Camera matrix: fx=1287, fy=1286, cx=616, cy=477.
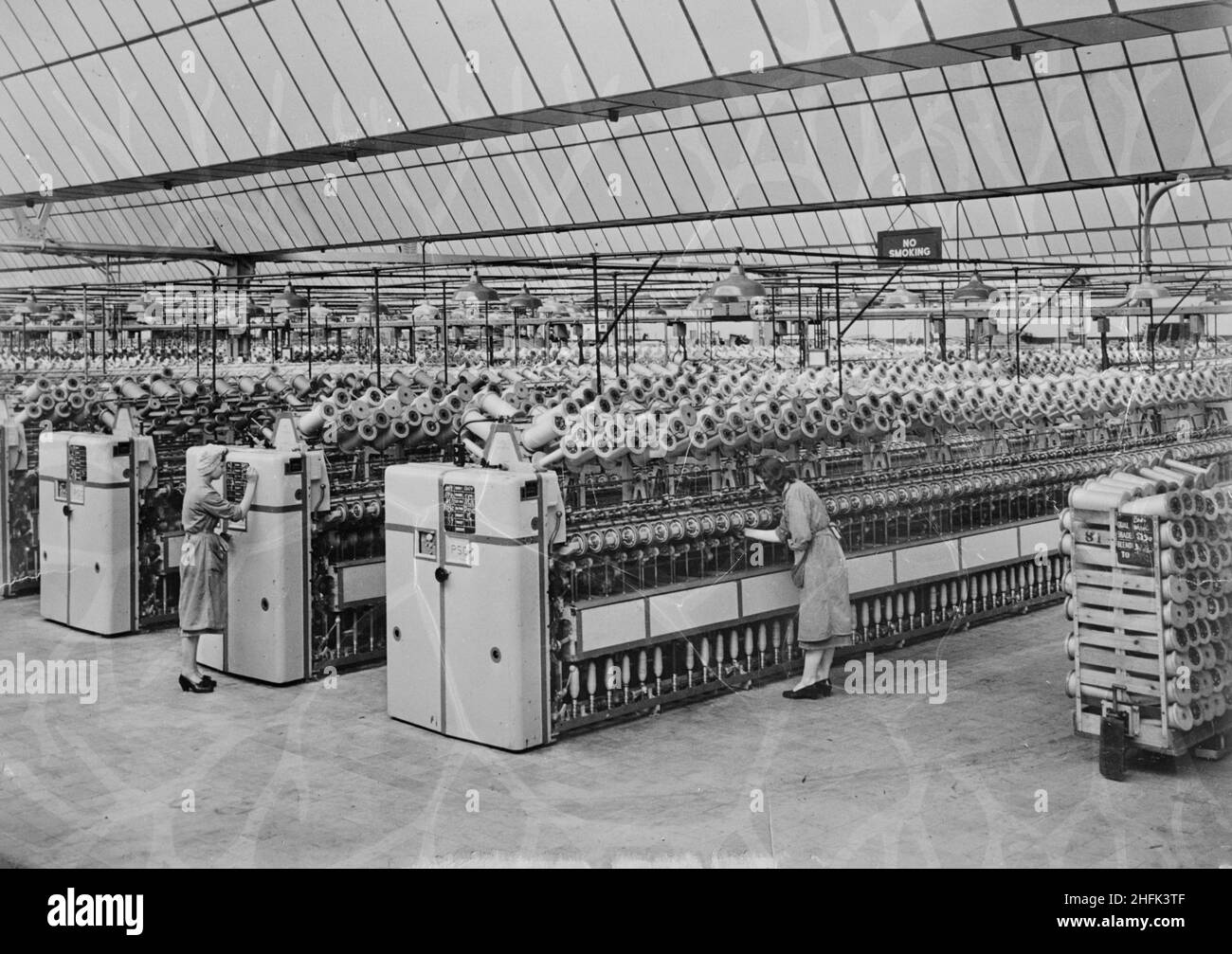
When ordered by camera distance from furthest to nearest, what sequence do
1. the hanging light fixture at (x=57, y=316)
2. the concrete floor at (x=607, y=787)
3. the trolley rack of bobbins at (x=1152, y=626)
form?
1. the hanging light fixture at (x=57, y=316)
2. the trolley rack of bobbins at (x=1152, y=626)
3. the concrete floor at (x=607, y=787)

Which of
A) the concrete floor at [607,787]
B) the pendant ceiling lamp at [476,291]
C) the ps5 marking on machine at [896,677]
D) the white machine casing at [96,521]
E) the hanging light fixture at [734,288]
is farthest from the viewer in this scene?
the pendant ceiling lamp at [476,291]

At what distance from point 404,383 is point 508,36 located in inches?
225

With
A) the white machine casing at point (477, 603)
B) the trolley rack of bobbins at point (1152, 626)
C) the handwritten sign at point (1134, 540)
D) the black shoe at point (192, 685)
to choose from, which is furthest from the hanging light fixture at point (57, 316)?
the handwritten sign at point (1134, 540)

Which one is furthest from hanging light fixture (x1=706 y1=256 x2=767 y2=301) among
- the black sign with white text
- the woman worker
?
the black sign with white text

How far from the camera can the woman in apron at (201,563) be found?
9.18 meters

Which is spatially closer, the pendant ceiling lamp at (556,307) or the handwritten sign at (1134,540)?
the handwritten sign at (1134,540)

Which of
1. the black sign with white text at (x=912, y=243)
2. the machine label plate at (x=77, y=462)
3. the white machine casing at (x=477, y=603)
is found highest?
the black sign with white text at (x=912, y=243)

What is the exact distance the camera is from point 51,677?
9.80 m

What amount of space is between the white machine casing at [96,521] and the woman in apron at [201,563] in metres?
1.93

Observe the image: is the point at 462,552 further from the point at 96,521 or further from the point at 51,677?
the point at 96,521

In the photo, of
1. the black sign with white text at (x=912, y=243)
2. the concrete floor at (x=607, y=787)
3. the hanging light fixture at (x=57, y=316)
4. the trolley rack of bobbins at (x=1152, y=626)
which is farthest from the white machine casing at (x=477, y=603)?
the hanging light fixture at (x=57, y=316)
